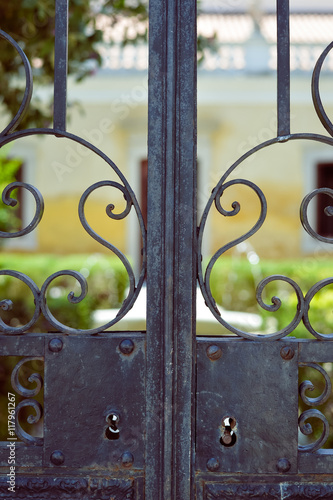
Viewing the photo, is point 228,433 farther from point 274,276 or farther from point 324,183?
point 324,183

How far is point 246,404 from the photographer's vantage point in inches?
47.8

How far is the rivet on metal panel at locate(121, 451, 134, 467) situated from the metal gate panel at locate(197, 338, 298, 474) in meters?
0.13

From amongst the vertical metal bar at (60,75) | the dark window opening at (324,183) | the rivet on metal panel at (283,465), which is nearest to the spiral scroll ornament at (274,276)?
the rivet on metal panel at (283,465)

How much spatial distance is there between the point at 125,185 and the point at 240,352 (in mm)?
397

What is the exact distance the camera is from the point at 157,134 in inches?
48.2

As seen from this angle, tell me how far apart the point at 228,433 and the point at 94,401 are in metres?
0.27

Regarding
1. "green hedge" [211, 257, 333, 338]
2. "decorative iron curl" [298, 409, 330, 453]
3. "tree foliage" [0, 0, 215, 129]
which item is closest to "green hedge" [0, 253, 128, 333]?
"green hedge" [211, 257, 333, 338]

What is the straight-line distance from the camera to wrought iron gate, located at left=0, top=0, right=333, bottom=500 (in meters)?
1.20

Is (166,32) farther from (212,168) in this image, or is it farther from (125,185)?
(212,168)

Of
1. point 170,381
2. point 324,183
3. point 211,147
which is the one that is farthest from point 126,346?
point 324,183

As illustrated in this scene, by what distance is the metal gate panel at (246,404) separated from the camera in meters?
1.20

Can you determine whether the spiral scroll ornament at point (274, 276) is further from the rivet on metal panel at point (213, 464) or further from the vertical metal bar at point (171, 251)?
the rivet on metal panel at point (213, 464)

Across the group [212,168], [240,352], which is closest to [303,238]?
[212,168]

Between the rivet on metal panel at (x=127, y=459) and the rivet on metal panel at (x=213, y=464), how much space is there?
0.49ft
